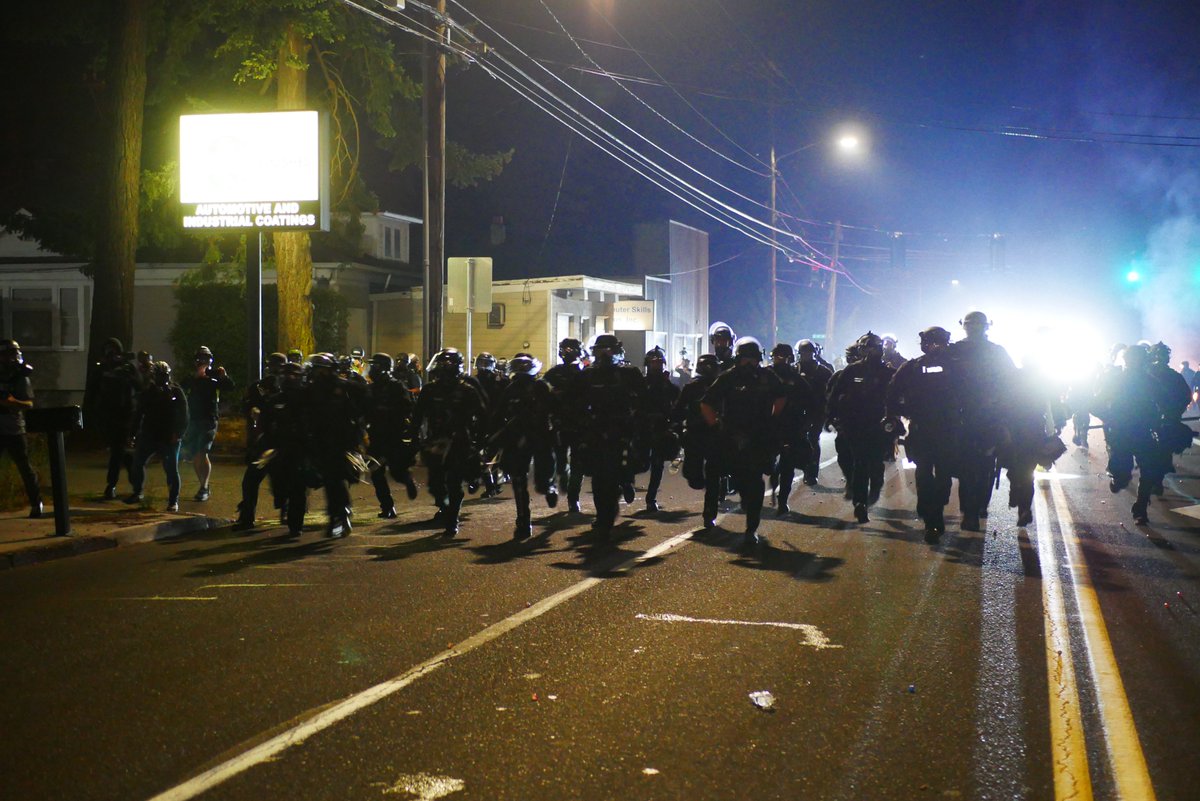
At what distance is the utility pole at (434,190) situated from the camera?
23.9 meters

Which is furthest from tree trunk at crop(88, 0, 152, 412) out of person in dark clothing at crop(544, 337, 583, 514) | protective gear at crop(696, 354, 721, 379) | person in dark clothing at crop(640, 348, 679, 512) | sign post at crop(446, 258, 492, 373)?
person in dark clothing at crop(544, 337, 583, 514)

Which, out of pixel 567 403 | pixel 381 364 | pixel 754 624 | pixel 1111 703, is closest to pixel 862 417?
pixel 567 403

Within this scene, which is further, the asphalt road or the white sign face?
the white sign face

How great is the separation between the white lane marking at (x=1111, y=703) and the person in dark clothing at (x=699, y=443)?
3.64 m

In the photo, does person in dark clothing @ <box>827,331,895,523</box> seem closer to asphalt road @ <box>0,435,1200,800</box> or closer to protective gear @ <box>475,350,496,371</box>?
asphalt road @ <box>0,435,1200,800</box>

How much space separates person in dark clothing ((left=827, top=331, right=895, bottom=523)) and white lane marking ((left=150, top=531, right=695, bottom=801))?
5.24 m

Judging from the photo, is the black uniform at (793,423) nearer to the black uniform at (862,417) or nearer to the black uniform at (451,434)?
the black uniform at (862,417)

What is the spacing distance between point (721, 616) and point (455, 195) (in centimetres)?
5015

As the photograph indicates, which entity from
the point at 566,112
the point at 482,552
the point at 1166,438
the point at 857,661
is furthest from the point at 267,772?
the point at 566,112

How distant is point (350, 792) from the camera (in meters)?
4.71

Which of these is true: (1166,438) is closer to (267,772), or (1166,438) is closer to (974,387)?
(974,387)

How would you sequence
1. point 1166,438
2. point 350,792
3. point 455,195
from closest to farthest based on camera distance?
point 350,792 < point 1166,438 < point 455,195

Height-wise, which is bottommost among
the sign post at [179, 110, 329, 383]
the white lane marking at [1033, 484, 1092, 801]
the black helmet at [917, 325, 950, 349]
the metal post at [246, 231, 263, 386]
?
the white lane marking at [1033, 484, 1092, 801]

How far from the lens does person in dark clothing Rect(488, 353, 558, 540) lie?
39.8ft
